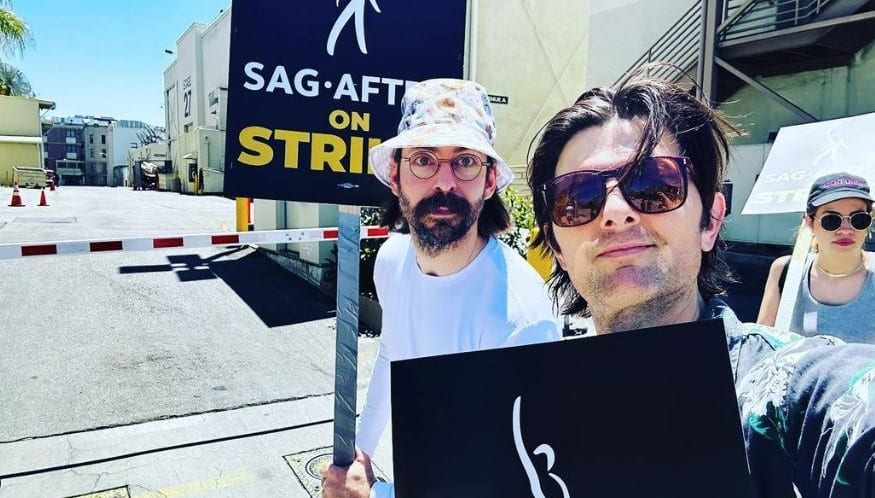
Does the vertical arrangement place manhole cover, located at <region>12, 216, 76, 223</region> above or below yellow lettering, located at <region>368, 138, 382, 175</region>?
below

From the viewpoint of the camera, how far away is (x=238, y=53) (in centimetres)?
185

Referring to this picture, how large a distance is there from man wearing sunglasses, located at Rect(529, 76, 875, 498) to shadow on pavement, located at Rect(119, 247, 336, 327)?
5.79 meters

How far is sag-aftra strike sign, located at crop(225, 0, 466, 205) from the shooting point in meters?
1.88

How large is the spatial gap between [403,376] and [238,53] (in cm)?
142

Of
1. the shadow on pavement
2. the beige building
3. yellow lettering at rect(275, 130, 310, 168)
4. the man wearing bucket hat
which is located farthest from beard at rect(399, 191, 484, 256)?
the beige building

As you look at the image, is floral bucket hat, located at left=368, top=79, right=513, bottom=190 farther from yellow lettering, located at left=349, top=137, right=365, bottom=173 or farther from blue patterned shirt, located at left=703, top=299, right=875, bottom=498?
blue patterned shirt, located at left=703, top=299, right=875, bottom=498

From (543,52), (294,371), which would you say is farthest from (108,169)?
(294,371)

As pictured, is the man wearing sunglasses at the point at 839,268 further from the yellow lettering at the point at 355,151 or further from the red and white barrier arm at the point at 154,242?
the red and white barrier arm at the point at 154,242

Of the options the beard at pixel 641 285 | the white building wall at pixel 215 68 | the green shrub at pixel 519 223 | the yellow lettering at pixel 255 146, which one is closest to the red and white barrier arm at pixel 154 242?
the green shrub at pixel 519 223

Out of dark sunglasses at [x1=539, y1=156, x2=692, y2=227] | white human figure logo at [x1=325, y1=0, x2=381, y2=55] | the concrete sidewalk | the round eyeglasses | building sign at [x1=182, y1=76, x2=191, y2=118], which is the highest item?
building sign at [x1=182, y1=76, x2=191, y2=118]

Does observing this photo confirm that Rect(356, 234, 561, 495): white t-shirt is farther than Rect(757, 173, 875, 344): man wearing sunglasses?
No

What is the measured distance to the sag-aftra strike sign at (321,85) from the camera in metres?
1.88

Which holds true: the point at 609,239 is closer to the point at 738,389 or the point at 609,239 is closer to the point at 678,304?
the point at 678,304

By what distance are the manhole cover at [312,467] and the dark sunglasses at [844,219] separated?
2.78 meters
